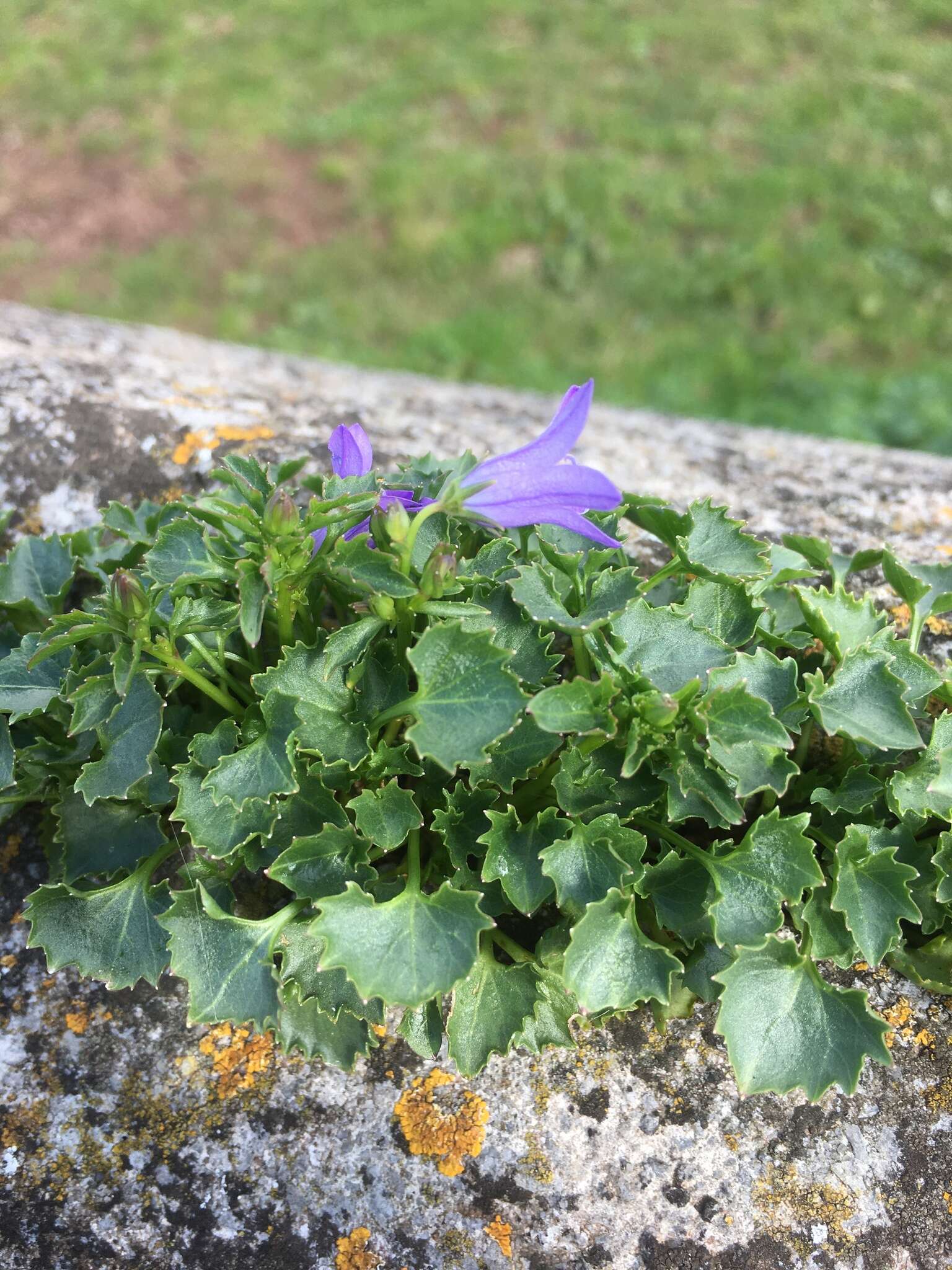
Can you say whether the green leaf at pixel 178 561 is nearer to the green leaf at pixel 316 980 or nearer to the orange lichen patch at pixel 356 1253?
the green leaf at pixel 316 980

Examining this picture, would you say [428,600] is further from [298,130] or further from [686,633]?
[298,130]

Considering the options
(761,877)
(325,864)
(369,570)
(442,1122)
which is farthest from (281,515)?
(442,1122)

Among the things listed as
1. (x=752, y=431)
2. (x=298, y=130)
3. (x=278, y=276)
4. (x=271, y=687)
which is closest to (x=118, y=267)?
(x=278, y=276)

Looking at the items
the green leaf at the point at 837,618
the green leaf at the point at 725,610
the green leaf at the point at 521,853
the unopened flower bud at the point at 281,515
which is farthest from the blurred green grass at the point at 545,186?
the unopened flower bud at the point at 281,515

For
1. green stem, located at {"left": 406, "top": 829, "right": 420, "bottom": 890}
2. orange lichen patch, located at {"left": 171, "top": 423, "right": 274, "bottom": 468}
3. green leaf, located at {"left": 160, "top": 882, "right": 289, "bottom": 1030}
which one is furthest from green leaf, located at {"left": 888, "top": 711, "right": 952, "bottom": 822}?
orange lichen patch, located at {"left": 171, "top": 423, "right": 274, "bottom": 468}

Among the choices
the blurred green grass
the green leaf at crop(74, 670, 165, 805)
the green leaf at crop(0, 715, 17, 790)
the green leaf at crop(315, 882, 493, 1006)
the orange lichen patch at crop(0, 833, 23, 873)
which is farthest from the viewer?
the blurred green grass

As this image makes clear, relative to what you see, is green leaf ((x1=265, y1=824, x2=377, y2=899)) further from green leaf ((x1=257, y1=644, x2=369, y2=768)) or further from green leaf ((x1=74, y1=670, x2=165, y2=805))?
green leaf ((x1=74, y1=670, x2=165, y2=805))

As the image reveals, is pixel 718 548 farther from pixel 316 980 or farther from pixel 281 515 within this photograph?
A: pixel 316 980
